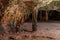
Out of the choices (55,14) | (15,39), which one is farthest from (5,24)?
(55,14)

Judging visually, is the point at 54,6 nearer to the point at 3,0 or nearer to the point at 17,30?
the point at 17,30

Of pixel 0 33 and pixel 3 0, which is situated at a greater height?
pixel 3 0

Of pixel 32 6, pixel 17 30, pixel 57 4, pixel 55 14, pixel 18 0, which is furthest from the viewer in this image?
pixel 55 14

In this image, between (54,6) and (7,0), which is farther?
(54,6)

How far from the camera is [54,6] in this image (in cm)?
1448

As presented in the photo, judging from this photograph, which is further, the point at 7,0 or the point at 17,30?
the point at 17,30

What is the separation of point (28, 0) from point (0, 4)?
235 cm

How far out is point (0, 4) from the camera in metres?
6.84

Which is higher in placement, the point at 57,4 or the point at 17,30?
the point at 57,4

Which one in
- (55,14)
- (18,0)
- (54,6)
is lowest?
(55,14)

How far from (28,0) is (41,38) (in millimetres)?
2274

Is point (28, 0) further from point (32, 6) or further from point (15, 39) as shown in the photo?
point (15, 39)

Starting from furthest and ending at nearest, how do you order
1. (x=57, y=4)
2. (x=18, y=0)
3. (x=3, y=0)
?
1. (x=57, y=4)
2. (x=18, y=0)
3. (x=3, y=0)

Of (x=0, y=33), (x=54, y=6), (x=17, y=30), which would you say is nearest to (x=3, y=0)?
(x=0, y=33)
